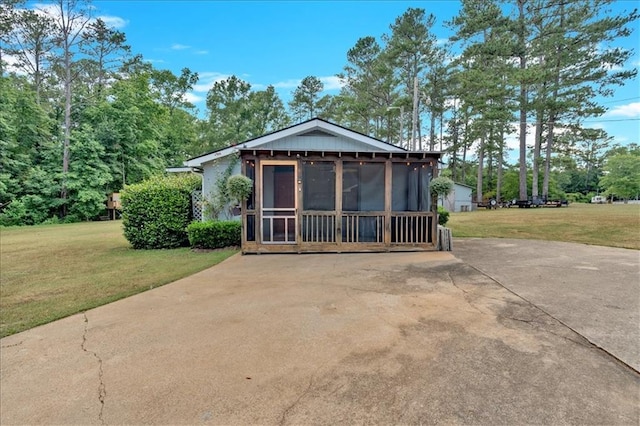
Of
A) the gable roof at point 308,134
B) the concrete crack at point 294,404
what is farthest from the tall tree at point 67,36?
the concrete crack at point 294,404

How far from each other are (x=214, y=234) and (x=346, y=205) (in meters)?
3.67

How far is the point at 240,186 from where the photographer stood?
7.36 m

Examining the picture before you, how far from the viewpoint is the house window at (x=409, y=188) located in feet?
28.4

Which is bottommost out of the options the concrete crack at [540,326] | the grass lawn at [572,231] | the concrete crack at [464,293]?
the concrete crack at [540,326]

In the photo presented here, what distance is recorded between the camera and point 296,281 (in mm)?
5188

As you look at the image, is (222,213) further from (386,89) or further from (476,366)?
(386,89)

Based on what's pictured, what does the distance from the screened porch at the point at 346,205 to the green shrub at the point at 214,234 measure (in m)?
0.70

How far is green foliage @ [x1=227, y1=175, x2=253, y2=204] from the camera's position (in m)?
7.34

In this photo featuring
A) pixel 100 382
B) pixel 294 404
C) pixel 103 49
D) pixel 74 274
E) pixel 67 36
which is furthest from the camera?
pixel 103 49

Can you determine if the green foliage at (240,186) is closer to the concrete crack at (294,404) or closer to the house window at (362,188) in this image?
the house window at (362,188)

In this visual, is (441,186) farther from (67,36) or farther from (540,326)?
(67,36)

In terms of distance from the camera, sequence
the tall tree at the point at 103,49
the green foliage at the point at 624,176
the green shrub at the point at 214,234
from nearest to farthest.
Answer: the green shrub at the point at 214,234 < the tall tree at the point at 103,49 < the green foliage at the point at 624,176

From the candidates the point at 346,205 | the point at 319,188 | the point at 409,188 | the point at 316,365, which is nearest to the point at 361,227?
the point at 346,205

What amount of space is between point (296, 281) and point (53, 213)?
2188 centimetres
